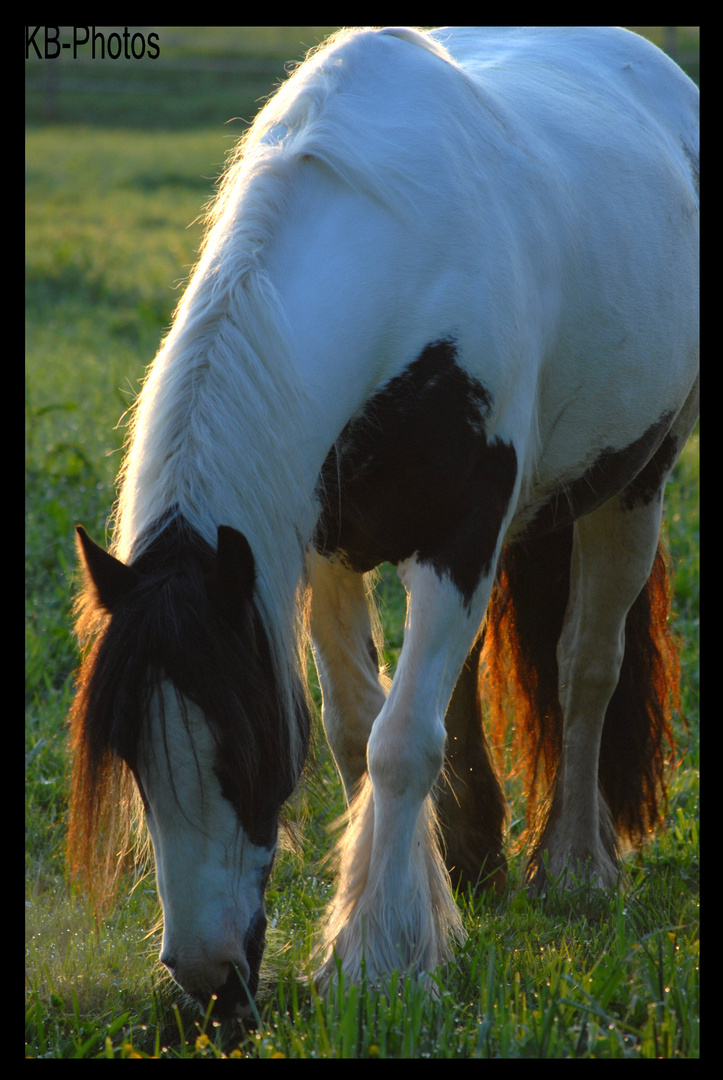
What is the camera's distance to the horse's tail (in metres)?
3.69

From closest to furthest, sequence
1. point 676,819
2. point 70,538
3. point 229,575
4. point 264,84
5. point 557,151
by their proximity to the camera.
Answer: point 229,575 < point 557,151 < point 676,819 < point 70,538 < point 264,84

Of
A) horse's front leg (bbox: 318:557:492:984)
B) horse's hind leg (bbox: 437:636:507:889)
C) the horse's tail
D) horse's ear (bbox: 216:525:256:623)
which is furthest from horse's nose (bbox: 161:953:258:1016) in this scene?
the horse's tail

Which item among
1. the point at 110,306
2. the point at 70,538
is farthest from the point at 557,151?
the point at 110,306

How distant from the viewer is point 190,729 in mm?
1938

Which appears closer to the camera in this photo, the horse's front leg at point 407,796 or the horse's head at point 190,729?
the horse's head at point 190,729

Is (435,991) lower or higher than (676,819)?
higher

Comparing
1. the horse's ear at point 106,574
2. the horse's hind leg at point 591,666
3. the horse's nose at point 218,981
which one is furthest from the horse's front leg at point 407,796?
the horse's hind leg at point 591,666

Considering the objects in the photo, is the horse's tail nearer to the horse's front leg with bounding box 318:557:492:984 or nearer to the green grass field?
the green grass field

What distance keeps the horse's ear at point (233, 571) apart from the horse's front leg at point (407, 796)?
0.48m

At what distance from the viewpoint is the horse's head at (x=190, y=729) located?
1.94 metres

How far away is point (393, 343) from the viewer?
2.26m

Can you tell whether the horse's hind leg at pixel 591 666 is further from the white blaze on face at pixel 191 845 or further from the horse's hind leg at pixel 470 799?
the white blaze on face at pixel 191 845
